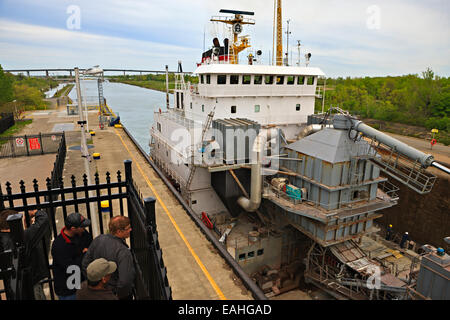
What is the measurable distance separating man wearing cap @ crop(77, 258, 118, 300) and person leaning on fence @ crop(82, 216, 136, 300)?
0.18 meters

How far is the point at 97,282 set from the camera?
326cm

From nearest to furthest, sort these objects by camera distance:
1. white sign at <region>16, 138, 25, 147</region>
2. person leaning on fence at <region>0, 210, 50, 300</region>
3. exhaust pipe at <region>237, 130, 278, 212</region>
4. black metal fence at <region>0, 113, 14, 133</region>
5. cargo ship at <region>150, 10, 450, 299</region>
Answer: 1. person leaning on fence at <region>0, 210, 50, 300</region>
2. cargo ship at <region>150, 10, 450, 299</region>
3. exhaust pipe at <region>237, 130, 278, 212</region>
4. white sign at <region>16, 138, 25, 147</region>
5. black metal fence at <region>0, 113, 14, 133</region>

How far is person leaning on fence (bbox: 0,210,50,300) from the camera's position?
11.9 ft

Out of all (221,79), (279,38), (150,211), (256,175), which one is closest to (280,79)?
(221,79)

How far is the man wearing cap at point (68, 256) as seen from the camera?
13.4 feet

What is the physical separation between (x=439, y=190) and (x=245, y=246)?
15.9 m

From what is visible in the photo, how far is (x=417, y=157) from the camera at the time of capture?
40.8ft

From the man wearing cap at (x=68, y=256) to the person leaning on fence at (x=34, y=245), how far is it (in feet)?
0.95

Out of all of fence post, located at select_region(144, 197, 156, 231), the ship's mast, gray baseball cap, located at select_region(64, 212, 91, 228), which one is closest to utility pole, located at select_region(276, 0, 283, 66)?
the ship's mast

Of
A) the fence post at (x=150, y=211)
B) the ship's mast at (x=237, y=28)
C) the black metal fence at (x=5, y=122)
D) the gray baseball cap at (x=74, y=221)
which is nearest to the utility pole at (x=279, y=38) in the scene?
the ship's mast at (x=237, y=28)

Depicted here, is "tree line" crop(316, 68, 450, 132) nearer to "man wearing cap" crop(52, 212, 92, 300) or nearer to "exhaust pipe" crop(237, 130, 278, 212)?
"exhaust pipe" crop(237, 130, 278, 212)

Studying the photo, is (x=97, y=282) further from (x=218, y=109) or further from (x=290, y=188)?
(x=218, y=109)

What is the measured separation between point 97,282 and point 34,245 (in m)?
1.28

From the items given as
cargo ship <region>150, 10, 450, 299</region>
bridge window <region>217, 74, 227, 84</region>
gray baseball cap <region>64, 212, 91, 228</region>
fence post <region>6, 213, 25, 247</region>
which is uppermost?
bridge window <region>217, 74, 227, 84</region>
